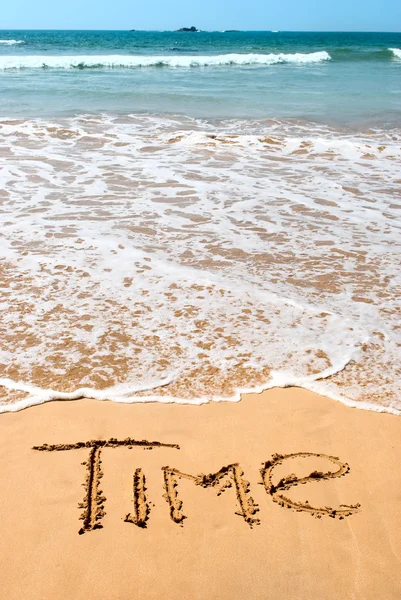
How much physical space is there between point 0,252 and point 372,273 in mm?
3238

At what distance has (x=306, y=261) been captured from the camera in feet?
15.0

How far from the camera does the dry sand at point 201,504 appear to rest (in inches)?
72.9

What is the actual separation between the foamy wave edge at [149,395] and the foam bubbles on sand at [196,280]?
0.04 feet

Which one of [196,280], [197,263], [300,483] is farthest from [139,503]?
[197,263]

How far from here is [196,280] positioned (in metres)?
4.18

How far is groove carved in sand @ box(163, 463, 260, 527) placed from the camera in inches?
82.7

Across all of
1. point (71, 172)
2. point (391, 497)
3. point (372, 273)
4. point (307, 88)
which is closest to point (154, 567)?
point (391, 497)

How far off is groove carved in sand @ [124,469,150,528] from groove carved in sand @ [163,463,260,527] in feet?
0.31

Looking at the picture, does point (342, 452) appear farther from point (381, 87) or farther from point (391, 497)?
point (381, 87)

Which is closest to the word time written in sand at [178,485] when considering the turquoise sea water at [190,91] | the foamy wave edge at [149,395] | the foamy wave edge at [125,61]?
the foamy wave edge at [149,395]

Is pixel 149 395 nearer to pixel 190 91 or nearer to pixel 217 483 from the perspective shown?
pixel 217 483

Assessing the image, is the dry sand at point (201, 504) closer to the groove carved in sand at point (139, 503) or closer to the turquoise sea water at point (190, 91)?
the groove carved in sand at point (139, 503)

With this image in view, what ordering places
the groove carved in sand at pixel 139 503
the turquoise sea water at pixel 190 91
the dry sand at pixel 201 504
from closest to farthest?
the dry sand at pixel 201 504, the groove carved in sand at pixel 139 503, the turquoise sea water at pixel 190 91

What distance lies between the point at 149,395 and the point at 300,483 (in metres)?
0.97
